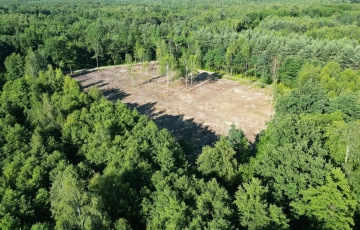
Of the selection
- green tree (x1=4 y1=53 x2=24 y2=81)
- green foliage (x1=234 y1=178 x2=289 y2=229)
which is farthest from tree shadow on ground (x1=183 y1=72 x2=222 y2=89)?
green foliage (x1=234 y1=178 x2=289 y2=229)

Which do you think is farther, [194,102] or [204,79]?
[204,79]

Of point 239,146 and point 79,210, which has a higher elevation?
point 79,210

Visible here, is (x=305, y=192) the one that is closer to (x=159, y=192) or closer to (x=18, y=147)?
(x=159, y=192)

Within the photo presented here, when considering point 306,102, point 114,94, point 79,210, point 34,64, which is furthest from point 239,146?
point 34,64

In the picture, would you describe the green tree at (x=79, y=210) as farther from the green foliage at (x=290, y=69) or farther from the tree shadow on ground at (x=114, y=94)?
the green foliage at (x=290, y=69)

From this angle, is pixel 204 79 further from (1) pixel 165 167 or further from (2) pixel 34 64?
(1) pixel 165 167

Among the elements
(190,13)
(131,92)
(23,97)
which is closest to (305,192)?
(23,97)

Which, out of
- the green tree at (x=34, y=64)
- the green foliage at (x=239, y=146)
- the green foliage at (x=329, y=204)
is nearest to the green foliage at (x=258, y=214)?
the green foliage at (x=329, y=204)
